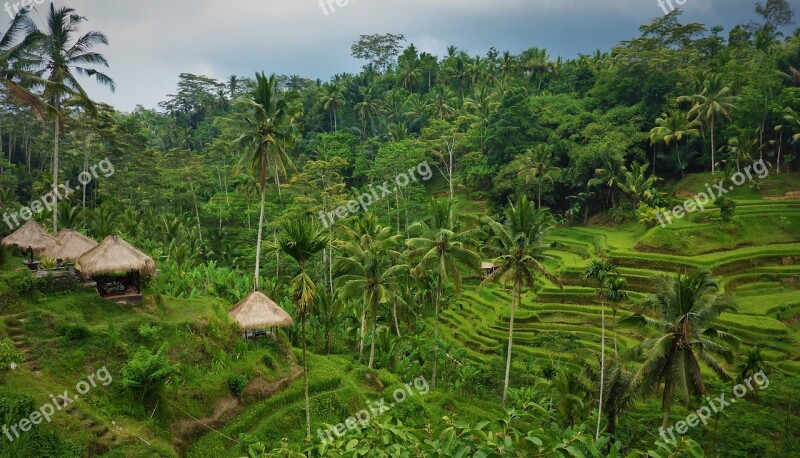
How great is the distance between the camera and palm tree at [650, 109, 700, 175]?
39.0m

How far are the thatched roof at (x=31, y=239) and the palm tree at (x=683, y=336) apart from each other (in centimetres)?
2218

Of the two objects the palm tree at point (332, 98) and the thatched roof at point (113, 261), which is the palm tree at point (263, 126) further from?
the palm tree at point (332, 98)

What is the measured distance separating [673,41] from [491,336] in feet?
119

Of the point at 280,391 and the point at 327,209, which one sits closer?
the point at 280,391

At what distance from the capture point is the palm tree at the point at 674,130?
3899cm

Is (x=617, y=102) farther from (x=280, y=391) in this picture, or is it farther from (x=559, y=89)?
(x=280, y=391)

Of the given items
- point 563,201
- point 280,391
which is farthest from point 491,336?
point 563,201

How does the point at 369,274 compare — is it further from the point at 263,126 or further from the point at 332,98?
the point at 332,98

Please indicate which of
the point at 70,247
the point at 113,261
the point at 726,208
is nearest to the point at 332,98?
the point at 726,208

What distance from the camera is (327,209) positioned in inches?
1304

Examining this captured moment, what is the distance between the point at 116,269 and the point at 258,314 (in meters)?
4.77

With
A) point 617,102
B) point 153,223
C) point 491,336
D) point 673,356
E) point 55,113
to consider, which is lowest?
point 491,336

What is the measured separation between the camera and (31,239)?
762 inches

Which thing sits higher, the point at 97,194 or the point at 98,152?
the point at 98,152
